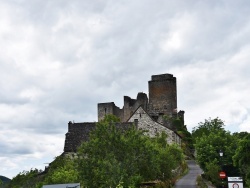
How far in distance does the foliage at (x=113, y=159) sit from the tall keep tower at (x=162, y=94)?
224ft

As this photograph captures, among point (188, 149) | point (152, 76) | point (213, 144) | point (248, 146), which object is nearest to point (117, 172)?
point (248, 146)

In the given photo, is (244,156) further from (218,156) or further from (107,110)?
(107,110)

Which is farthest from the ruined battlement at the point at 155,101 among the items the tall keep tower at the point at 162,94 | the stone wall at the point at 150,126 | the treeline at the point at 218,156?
the treeline at the point at 218,156

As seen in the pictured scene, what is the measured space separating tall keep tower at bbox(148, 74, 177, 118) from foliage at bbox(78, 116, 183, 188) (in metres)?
68.2

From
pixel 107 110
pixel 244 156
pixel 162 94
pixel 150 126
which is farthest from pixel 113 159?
pixel 162 94

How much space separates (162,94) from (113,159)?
7519 centimetres

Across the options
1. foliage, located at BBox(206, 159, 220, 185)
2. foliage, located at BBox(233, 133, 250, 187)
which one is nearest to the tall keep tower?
foliage, located at BBox(206, 159, 220, 185)

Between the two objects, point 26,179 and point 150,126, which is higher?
point 150,126

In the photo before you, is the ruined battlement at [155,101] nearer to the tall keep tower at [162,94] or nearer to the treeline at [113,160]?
the tall keep tower at [162,94]

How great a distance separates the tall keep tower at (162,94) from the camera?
10962cm

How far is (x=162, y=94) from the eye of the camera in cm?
11119

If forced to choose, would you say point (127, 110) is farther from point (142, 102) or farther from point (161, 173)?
point (161, 173)

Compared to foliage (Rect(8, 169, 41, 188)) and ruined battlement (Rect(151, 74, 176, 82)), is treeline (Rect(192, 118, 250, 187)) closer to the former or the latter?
foliage (Rect(8, 169, 41, 188))

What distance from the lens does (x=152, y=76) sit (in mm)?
113125
